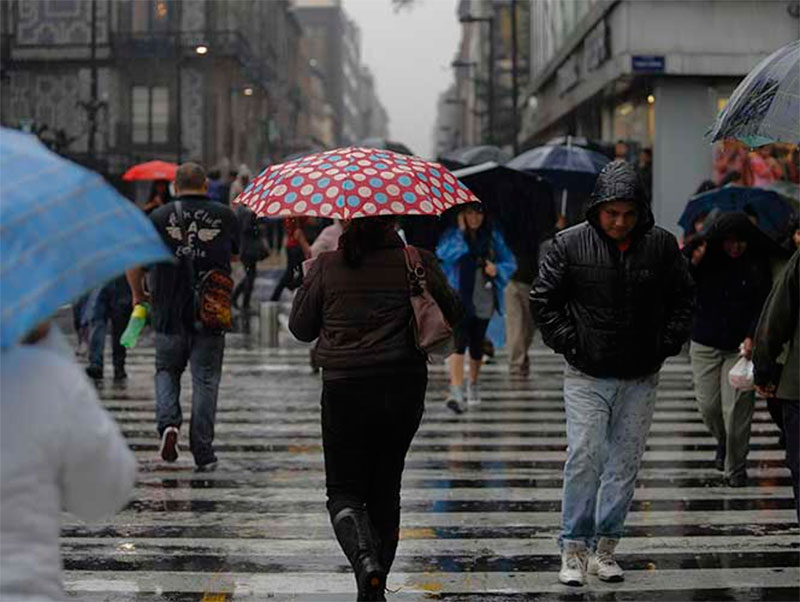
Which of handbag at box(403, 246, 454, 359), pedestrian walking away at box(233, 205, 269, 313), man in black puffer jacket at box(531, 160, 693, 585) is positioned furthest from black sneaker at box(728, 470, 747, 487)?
handbag at box(403, 246, 454, 359)

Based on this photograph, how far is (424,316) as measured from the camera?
5.86 metres

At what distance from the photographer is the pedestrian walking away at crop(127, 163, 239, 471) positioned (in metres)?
9.12

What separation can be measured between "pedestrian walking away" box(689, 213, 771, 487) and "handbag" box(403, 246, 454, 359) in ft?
11.4

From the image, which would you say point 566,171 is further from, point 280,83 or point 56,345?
point 280,83

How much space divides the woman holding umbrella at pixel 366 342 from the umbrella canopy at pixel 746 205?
532cm

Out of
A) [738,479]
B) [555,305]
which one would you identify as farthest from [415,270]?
[738,479]

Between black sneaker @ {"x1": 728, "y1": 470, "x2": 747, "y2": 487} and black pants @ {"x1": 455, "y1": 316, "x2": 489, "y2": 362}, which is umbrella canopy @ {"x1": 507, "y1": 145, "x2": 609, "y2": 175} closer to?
black pants @ {"x1": 455, "y1": 316, "x2": 489, "y2": 362}

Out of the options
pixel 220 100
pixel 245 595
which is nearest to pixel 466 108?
pixel 220 100

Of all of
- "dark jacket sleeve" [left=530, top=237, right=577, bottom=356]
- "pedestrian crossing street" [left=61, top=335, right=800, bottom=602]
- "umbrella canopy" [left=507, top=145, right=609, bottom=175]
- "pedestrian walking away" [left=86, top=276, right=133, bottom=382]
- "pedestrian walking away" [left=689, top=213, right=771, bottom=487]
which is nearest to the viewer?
"dark jacket sleeve" [left=530, top=237, right=577, bottom=356]

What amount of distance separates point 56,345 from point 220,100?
2169 inches

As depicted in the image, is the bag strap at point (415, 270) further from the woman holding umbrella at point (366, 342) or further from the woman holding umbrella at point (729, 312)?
the woman holding umbrella at point (729, 312)

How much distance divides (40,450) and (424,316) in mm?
3121

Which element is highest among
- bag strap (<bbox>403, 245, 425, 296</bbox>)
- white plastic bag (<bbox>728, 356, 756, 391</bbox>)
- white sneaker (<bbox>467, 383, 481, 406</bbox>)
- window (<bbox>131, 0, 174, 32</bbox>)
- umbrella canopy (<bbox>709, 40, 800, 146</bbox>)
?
window (<bbox>131, 0, 174, 32</bbox>)

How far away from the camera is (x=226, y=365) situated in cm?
1650
